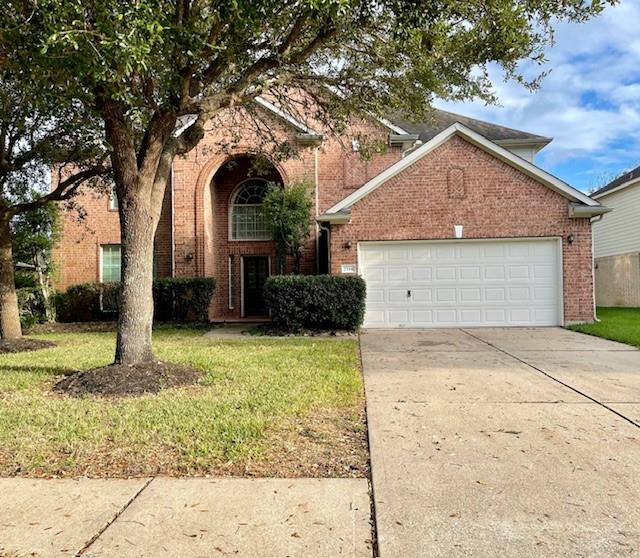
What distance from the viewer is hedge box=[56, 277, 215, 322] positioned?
15453 millimetres

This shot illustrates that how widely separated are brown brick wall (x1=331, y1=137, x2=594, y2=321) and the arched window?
220 inches

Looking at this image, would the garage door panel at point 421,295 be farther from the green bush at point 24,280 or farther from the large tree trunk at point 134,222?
the green bush at point 24,280

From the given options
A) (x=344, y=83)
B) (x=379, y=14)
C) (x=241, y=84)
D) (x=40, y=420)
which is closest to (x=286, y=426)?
(x=40, y=420)

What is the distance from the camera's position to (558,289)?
41.5 feet

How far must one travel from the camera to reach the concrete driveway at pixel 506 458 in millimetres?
2707

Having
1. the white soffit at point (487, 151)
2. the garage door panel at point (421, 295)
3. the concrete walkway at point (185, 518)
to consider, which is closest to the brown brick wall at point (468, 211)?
the white soffit at point (487, 151)

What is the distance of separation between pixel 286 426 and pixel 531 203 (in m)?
10.3

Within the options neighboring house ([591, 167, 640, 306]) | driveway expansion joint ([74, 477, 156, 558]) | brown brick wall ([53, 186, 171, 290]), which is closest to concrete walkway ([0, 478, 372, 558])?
driveway expansion joint ([74, 477, 156, 558])

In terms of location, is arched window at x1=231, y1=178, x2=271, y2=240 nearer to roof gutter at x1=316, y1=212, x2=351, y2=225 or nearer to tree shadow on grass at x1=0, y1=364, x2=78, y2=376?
roof gutter at x1=316, y1=212, x2=351, y2=225

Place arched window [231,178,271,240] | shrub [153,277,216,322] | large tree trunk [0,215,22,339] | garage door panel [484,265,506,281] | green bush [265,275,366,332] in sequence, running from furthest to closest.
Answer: arched window [231,178,271,240] < shrub [153,277,216,322] < garage door panel [484,265,506,281] < green bush [265,275,366,332] < large tree trunk [0,215,22,339]

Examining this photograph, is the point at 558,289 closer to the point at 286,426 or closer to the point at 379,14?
the point at 379,14

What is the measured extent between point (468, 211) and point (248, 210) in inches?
324

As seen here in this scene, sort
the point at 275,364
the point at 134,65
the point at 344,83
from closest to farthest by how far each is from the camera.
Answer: the point at 134,65
the point at 275,364
the point at 344,83

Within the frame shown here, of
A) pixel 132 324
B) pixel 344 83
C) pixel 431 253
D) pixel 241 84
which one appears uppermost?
pixel 344 83
